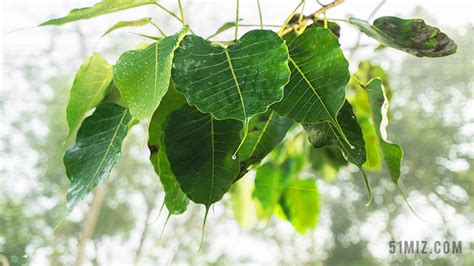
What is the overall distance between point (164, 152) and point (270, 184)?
0.48 m

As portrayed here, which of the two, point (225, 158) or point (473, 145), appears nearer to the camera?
point (225, 158)

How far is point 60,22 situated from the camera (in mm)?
445

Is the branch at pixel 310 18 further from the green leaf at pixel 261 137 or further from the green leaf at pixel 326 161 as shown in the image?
the green leaf at pixel 326 161

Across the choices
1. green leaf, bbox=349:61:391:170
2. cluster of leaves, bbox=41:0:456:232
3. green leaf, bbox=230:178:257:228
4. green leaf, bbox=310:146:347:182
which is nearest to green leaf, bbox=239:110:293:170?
cluster of leaves, bbox=41:0:456:232

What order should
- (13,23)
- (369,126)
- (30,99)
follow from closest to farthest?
(369,126)
(13,23)
(30,99)

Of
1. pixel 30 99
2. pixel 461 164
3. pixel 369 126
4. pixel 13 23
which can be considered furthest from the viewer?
pixel 30 99

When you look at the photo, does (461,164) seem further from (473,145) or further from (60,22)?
(60,22)

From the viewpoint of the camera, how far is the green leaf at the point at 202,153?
1.46 feet

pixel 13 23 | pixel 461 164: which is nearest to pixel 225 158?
pixel 13 23

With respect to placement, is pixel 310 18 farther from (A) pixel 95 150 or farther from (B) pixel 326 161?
(B) pixel 326 161

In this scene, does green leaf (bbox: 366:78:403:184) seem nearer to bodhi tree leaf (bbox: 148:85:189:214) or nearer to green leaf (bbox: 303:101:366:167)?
green leaf (bbox: 303:101:366:167)

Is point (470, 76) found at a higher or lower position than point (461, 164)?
higher

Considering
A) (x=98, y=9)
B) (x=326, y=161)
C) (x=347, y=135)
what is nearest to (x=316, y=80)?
(x=347, y=135)

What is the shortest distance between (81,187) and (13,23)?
3414 mm
